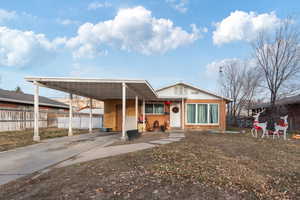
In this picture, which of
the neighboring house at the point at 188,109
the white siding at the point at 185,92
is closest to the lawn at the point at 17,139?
the neighboring house at the point at 188,109

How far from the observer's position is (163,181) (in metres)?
3.29

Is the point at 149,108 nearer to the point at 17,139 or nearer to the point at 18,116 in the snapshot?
the point at 17,139

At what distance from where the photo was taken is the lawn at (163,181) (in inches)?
114

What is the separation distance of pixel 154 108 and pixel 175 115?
1.72 meters

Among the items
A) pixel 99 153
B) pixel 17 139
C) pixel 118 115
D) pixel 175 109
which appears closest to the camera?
pixel 99 153

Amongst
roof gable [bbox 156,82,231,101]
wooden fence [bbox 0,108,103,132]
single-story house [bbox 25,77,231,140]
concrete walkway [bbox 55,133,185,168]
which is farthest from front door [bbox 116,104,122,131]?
concrete walkway [bbox 55,133,185,168]

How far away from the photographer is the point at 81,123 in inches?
712

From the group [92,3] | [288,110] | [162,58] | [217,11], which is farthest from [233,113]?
[92,3]

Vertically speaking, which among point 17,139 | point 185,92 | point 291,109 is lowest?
point 17,139

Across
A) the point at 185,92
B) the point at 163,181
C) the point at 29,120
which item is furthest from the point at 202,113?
the point at 29,120

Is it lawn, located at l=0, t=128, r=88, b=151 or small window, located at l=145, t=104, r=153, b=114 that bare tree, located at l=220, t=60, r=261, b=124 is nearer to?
small window, located at l=145, t=104, r=153, b=114

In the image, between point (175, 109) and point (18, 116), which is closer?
point (175, 109)

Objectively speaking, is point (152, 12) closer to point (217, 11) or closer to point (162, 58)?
point (217, 11)

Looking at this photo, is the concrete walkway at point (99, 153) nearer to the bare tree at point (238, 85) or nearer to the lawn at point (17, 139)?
the lawn at point (17, 139)
